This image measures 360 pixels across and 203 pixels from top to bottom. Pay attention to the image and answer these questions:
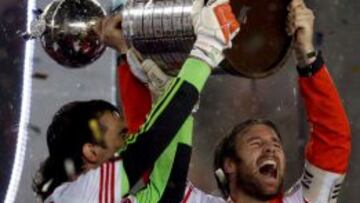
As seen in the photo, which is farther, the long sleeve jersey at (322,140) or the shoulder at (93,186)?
the long sleeve jersey at (322,140)

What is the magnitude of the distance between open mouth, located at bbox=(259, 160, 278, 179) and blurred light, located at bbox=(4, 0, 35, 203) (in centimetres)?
101

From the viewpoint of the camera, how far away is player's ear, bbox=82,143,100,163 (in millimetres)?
1825

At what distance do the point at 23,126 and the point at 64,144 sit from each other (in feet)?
3.28

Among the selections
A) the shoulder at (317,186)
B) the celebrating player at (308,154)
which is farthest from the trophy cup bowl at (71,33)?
the shoulder at (317,186)

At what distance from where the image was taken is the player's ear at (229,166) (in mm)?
2061

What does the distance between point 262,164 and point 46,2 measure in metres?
1.03

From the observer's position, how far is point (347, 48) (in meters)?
2.76

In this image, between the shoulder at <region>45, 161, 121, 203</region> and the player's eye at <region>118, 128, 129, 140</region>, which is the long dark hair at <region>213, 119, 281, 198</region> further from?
the shoulder at <region>45, 161, 121, 203</region>

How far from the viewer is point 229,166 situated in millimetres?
2076

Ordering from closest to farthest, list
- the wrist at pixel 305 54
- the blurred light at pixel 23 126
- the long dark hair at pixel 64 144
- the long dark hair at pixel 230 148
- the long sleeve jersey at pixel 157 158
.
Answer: the long sleeve jersey at pixel 157 158 < the long dark hair at pixel 64 144 < the wrist at pixel 305 54 < the long dark hair at pixel 230 148 < the blurred light at pixel 23 126

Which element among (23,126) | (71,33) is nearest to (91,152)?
(71,33)

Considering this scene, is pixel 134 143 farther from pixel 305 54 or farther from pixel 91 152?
pixel 305 54

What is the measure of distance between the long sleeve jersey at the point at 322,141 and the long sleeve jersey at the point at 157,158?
23 centimetres

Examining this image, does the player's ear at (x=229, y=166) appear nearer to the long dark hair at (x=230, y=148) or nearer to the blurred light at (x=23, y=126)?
the long dark hair at (x=230, y=148)
